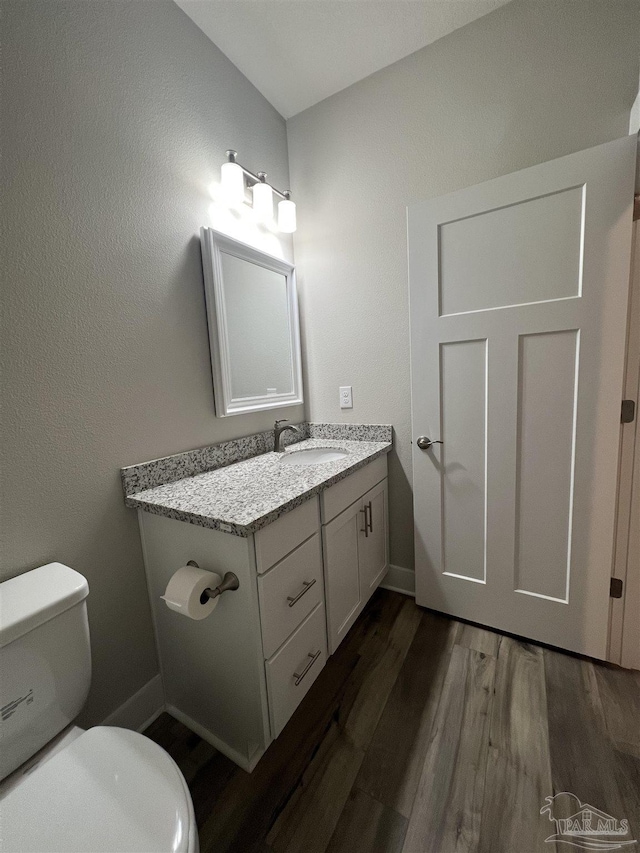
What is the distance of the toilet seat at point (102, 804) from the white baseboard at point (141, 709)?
1.59ft

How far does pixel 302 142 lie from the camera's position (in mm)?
1759

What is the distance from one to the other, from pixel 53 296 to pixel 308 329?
3.87 feet

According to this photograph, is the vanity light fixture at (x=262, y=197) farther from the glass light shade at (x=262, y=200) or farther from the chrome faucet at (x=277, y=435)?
the chrome faucet at (x=277, y=435)

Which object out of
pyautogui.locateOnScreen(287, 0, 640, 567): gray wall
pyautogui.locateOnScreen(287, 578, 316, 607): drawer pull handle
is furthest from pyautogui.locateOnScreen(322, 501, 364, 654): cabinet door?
pyautogui.locateOnScreen(287, 0, 640, 567): gray wall

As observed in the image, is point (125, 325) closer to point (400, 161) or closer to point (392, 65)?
point (400, 161)

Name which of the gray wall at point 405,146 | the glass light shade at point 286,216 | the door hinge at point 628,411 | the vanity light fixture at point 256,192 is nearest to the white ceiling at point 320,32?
the gray wall at point 405,146

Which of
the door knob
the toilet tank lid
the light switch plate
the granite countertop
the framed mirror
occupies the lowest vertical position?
the toilet tank lid

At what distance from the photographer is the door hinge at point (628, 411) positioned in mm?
1179

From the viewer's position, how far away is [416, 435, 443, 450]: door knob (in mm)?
1509

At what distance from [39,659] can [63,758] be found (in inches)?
7.8

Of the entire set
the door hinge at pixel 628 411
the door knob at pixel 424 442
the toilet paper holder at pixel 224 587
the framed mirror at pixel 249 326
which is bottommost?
the toilet paper holder at pixel 224 587

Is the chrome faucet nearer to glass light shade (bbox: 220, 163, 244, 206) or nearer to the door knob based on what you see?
the door knob

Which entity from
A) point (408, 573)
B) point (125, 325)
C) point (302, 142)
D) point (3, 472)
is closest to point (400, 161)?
point (302, 142)

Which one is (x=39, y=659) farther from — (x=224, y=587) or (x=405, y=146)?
(x=405, y=146)
